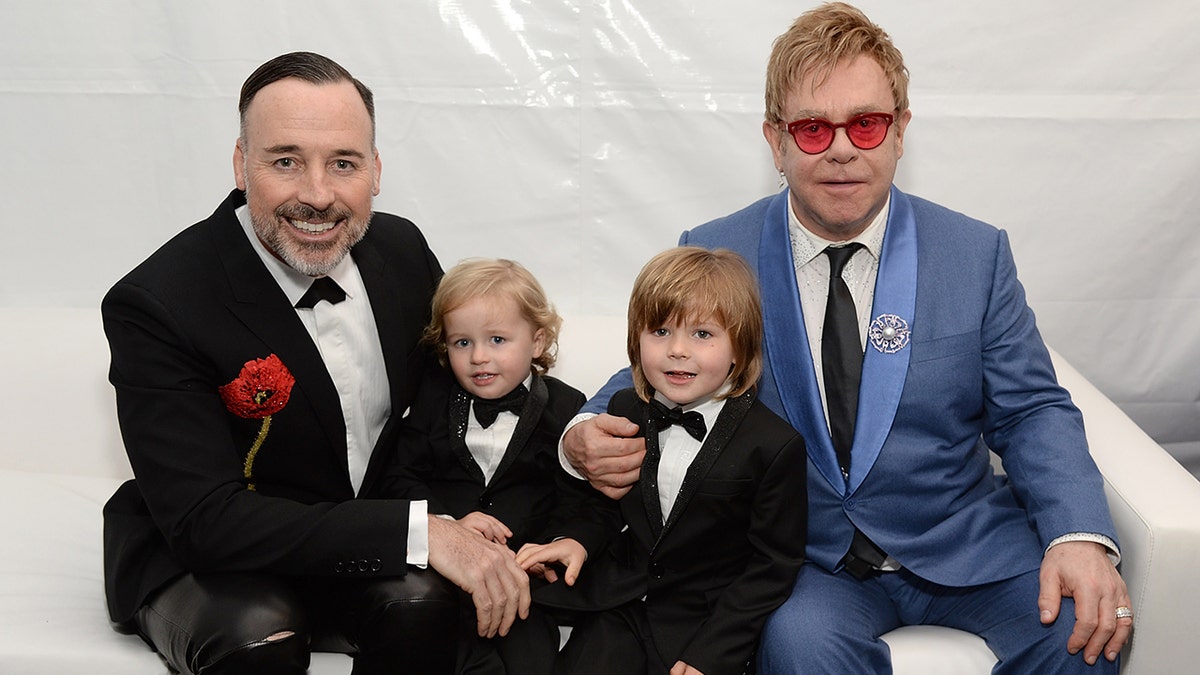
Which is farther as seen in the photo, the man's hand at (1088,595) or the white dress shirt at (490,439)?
the white dress shirt at (490,439)

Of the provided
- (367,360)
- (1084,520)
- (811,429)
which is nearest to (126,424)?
(367,360)

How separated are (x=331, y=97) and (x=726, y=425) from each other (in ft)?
3.21

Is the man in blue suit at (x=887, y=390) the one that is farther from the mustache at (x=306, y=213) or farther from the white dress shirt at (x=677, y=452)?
the mustache at (x=306, y=213)

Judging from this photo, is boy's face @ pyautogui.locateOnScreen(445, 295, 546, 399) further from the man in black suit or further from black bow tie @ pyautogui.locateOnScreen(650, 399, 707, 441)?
black bow tie @ pyautogui.locateOnScreen(650, 399, 707, 441)

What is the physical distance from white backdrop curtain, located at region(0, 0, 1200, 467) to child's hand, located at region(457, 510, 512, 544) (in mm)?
1109

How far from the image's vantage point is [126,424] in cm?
213

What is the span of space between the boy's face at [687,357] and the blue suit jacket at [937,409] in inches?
8.3

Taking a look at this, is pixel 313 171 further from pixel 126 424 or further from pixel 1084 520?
pixel 1084 520

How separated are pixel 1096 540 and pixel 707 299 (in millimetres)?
843

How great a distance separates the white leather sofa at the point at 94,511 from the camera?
2.11m

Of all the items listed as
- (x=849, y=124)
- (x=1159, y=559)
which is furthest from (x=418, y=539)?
(x=1159, y=559)

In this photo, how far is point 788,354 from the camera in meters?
2.33

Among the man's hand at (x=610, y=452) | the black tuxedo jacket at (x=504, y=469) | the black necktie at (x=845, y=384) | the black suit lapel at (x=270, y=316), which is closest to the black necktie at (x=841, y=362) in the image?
the black necktie at (x=845, y=384)

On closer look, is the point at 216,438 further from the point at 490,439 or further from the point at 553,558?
the point at 553,558
